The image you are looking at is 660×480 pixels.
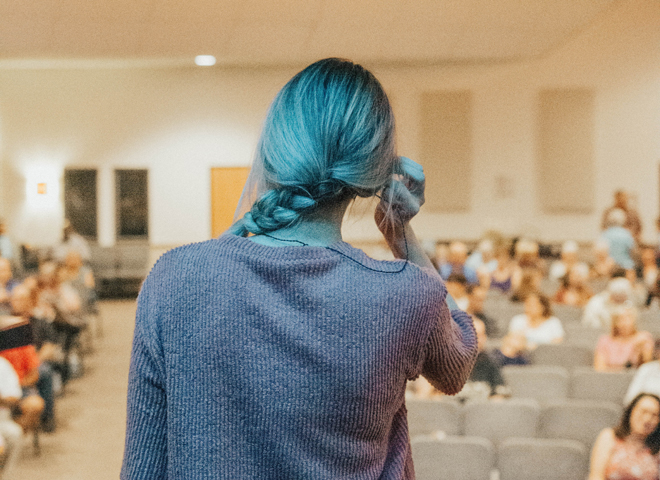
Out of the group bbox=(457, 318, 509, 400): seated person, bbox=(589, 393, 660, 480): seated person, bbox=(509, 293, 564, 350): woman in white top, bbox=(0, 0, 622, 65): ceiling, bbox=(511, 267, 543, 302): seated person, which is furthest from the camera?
bbox=(0, 0, 622, 65): ceiling

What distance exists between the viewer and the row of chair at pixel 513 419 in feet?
12.9

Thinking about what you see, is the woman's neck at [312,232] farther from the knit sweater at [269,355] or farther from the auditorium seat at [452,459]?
the auditorium seat at [452,459]

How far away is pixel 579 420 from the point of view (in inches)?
156

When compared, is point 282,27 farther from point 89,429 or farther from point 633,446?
point 633,446

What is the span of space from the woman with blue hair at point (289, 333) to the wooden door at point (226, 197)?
122 mm

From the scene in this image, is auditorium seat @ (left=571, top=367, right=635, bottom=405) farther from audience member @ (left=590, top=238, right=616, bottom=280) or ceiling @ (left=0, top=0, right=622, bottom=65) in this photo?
ceiling @ (left=0, top=0, right=622, bottom=65)

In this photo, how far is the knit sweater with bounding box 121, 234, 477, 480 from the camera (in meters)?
0.65

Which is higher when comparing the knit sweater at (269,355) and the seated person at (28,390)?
the knit sweater at (269,355)

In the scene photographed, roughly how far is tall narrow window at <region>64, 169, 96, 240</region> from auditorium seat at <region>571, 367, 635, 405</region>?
868cm

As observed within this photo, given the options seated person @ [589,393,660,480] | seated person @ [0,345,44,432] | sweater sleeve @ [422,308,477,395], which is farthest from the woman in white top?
sweater sleeve @ [422,308,477,395]

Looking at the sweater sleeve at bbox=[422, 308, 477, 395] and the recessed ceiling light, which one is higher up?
the recessed ceiling light

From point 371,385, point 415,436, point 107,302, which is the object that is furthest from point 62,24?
point 371,385

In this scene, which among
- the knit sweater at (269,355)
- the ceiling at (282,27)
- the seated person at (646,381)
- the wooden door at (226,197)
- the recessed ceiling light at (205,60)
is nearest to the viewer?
the knit sweater at (269,355)

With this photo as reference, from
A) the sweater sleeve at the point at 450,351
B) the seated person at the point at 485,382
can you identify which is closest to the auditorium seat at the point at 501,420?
the seated person at the point at 485,382
